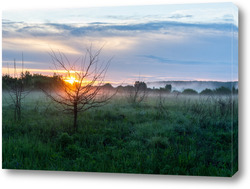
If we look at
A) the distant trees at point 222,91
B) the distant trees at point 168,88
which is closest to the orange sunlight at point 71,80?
the distant trees at point 168,88

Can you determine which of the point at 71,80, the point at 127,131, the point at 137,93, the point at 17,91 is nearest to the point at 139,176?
the point at 127,131

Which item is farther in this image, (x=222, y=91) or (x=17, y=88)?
(x=17, y=88)

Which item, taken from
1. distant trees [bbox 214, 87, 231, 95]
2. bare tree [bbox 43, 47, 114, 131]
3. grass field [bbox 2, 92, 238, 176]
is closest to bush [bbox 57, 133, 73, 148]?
grass field [bbox 2, 92, 238, 176]

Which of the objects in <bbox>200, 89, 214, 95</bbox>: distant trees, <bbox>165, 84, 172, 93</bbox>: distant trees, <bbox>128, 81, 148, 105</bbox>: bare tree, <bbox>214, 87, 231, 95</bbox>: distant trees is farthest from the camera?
<bbox>128, 81, 148, 105</bbox>: bare tree

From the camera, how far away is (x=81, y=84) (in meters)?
8.44

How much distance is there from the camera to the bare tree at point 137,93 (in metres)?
8.17

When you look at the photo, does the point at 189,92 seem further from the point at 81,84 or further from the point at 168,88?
the point at 81,84

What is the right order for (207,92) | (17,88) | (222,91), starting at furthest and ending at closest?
(17,88) < (207,92) < (222,91)

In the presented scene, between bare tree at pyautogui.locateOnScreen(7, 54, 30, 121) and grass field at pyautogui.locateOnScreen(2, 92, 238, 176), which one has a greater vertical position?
bare tree at pyautogui.locateOnScreen(7, 54, 30, 121)

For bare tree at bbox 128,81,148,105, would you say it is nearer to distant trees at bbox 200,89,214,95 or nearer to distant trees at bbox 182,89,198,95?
distant trees at bbox 182,89,198,95

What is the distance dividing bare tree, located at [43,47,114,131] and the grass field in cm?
14

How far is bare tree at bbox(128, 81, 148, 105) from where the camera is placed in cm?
817

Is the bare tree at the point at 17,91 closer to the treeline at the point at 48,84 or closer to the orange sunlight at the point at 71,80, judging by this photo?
the treeline at the point at 48,84

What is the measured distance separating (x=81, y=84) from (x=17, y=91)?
1.23m
